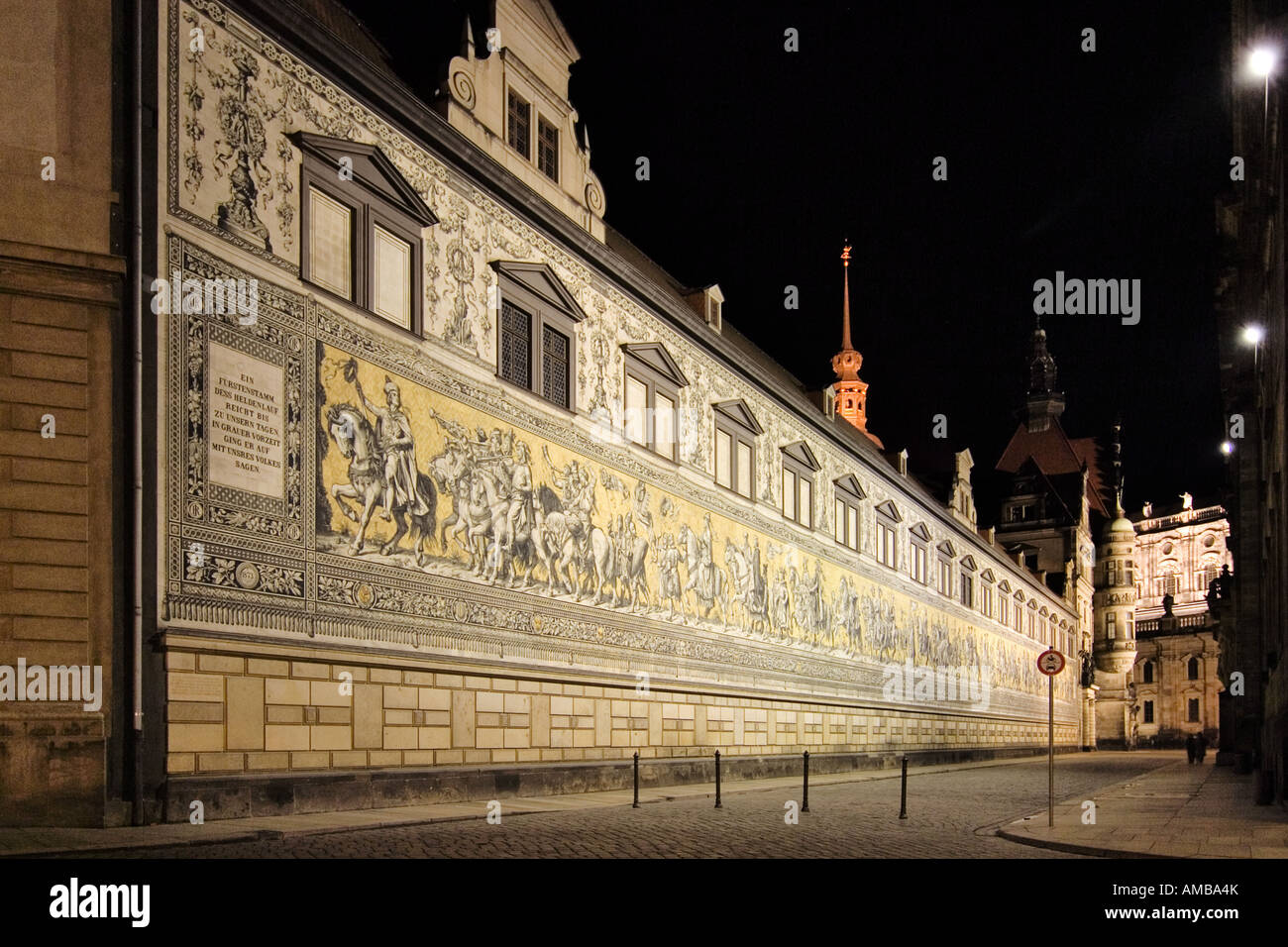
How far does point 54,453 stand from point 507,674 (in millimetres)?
8582

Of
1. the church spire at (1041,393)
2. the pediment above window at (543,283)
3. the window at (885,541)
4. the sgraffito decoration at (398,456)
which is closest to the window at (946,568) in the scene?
the window at (885,541)

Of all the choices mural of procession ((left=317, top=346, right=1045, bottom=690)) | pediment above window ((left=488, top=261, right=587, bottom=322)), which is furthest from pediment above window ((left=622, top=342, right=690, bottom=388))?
mural of procession ((left=317, top=346, right=1045, bottom=690))

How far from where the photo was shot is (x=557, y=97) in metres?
23.6

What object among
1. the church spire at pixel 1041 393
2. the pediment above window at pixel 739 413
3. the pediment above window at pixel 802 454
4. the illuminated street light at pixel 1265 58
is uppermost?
the church spire at pixel 1041 393

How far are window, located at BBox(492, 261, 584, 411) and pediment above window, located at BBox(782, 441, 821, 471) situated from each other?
491 inches

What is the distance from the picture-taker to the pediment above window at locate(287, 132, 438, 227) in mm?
16734

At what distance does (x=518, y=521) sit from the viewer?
2062cm

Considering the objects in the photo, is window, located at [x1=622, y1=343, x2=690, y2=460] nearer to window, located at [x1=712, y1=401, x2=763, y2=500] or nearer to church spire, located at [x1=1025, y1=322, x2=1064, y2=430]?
window, located at [x1=712, y1=401, x2=763, y2=500]

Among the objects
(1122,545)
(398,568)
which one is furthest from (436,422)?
(1122,545)

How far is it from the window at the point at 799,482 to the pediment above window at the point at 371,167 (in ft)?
57.1

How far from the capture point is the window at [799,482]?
→ 114ft

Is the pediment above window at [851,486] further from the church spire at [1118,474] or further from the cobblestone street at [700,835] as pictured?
the church spire at [1118,474]

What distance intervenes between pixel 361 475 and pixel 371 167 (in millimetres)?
4507

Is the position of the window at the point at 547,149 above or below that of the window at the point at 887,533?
above
